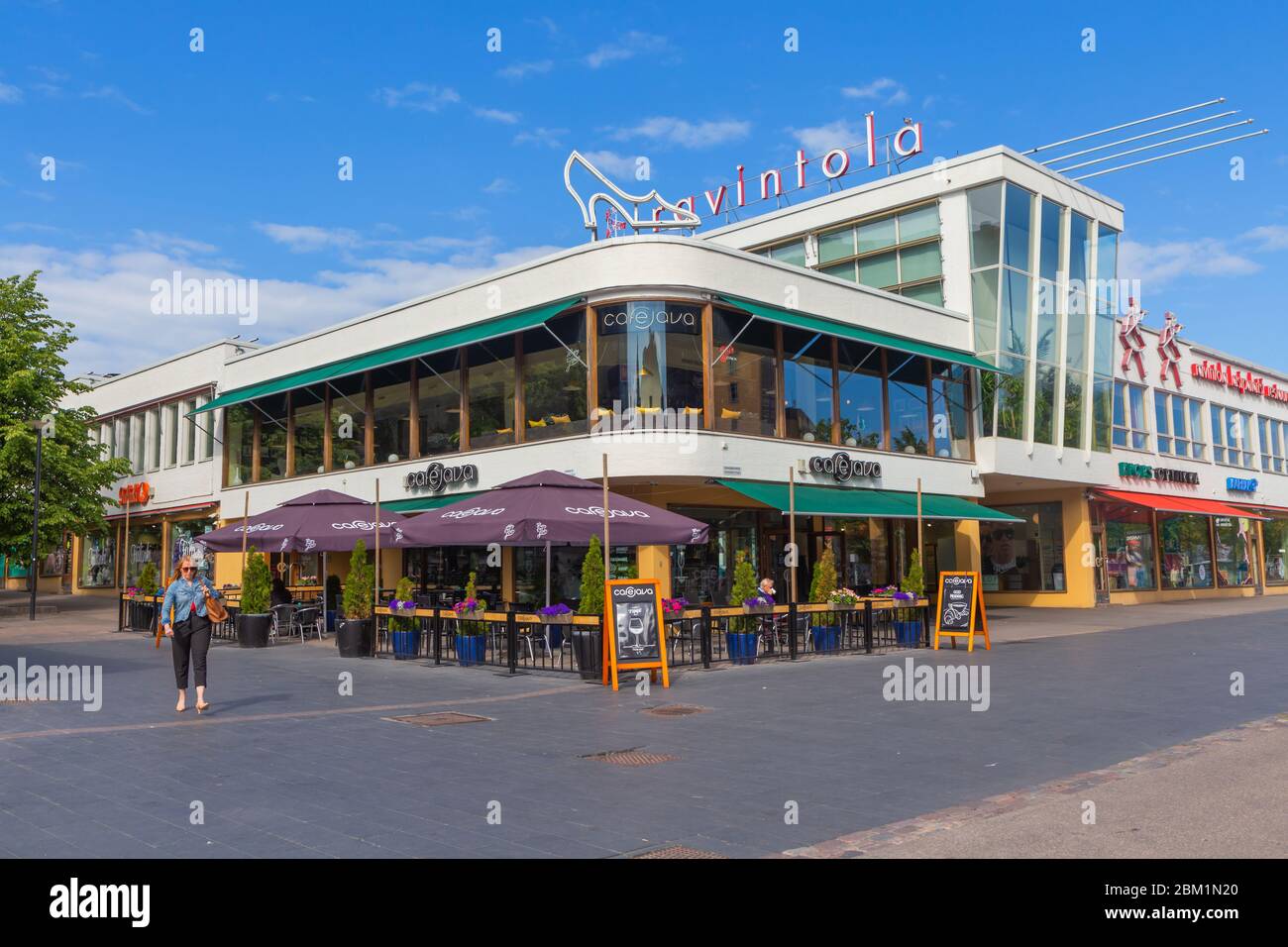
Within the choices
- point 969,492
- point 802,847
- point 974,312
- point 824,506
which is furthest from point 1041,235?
point 802,847

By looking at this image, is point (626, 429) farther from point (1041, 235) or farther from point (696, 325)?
point (1041, 235)

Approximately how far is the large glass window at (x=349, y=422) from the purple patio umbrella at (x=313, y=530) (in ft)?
23.0

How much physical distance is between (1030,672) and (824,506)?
8.35 metres

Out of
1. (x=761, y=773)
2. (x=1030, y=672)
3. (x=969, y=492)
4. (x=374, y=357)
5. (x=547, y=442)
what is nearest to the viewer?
(x=761, y=773)

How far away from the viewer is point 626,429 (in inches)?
871

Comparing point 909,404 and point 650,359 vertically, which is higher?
point 650,359

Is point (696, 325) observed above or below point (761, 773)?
above

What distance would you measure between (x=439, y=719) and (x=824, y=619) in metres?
9.47

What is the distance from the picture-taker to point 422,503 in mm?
26875

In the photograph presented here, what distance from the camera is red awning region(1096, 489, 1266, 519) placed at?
1363 inches

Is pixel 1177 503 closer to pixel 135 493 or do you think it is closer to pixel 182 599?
pixel 182 599

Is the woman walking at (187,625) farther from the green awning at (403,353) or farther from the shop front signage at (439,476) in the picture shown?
the shop front signage at (439,476)

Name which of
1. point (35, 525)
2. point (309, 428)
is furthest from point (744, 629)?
point (35, 525)

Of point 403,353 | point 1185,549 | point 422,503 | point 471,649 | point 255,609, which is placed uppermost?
point 403,353
